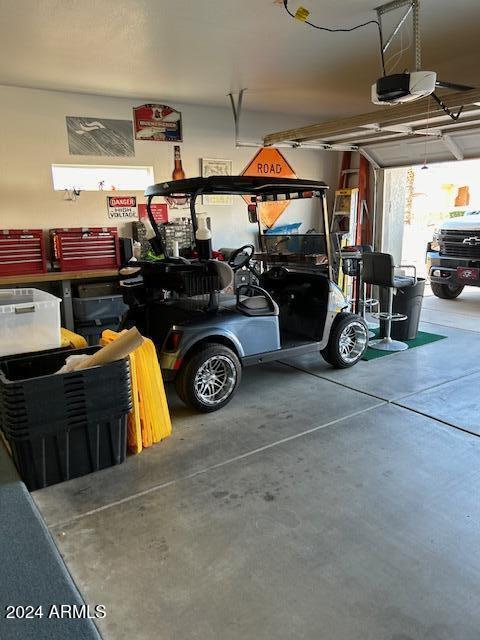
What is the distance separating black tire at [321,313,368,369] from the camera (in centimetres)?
462

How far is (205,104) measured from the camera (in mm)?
6527

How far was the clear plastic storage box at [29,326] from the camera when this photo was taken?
3116mm

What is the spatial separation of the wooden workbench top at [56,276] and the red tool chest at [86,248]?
13cm

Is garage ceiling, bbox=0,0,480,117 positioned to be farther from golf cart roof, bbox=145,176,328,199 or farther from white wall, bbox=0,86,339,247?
golf cart roof, bbox=145,176,328,199

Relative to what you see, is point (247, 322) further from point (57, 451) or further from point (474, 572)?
point (474, 572)

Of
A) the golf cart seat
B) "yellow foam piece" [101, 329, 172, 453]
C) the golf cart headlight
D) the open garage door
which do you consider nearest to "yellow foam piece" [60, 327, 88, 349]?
"yellow foam piece" [101, 329, 172, 453]

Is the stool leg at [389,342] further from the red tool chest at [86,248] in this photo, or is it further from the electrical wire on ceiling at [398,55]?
the red tool chest at [86,248]

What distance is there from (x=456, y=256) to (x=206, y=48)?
18.6 feet

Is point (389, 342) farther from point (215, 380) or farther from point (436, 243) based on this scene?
point (436, 243)

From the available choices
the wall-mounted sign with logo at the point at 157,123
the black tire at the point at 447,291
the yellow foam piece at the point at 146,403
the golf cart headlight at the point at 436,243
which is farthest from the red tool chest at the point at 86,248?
the black tire at the point at 447,291

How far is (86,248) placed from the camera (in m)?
5.70

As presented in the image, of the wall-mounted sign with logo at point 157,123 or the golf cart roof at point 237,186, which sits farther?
the wall-mounted sign with logo at point 157,123

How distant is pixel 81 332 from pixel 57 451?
3.02 metres

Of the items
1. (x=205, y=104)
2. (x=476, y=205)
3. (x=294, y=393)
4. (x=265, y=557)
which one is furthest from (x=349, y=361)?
(x=476, y=205)
